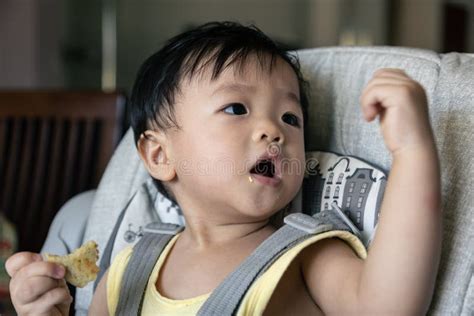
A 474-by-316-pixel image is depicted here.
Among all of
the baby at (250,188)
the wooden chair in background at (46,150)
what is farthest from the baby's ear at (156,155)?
the wooden chair in background at (46,150)

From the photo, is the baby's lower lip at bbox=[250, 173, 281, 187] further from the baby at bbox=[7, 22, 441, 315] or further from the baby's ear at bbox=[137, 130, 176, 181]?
the baby's ear at bbox=[137, 130, 176, 181]

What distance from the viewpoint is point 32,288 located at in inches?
31.7

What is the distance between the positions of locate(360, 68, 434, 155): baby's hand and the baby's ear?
372mm

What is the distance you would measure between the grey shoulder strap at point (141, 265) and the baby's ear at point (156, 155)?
0.29ft

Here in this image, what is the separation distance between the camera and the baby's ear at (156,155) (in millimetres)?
993

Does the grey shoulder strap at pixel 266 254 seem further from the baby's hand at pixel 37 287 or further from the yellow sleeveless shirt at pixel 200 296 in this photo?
the baby's hand at pixel 37 287

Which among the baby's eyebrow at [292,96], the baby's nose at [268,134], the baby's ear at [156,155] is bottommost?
the baby's ear at [156,155]

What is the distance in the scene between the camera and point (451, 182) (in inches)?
31.4

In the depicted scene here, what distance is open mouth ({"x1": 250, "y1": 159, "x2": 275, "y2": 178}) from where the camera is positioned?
0.87m

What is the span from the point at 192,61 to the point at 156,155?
16cm

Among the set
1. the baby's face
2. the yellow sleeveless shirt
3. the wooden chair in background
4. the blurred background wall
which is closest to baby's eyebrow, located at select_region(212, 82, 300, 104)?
the baby's face

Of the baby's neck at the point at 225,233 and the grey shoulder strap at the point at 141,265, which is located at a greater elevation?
the baby's neck at the point at 225,233

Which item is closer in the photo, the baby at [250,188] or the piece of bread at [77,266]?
the baby at [250,188]

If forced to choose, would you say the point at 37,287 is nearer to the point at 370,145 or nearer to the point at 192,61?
the point at 192,61
